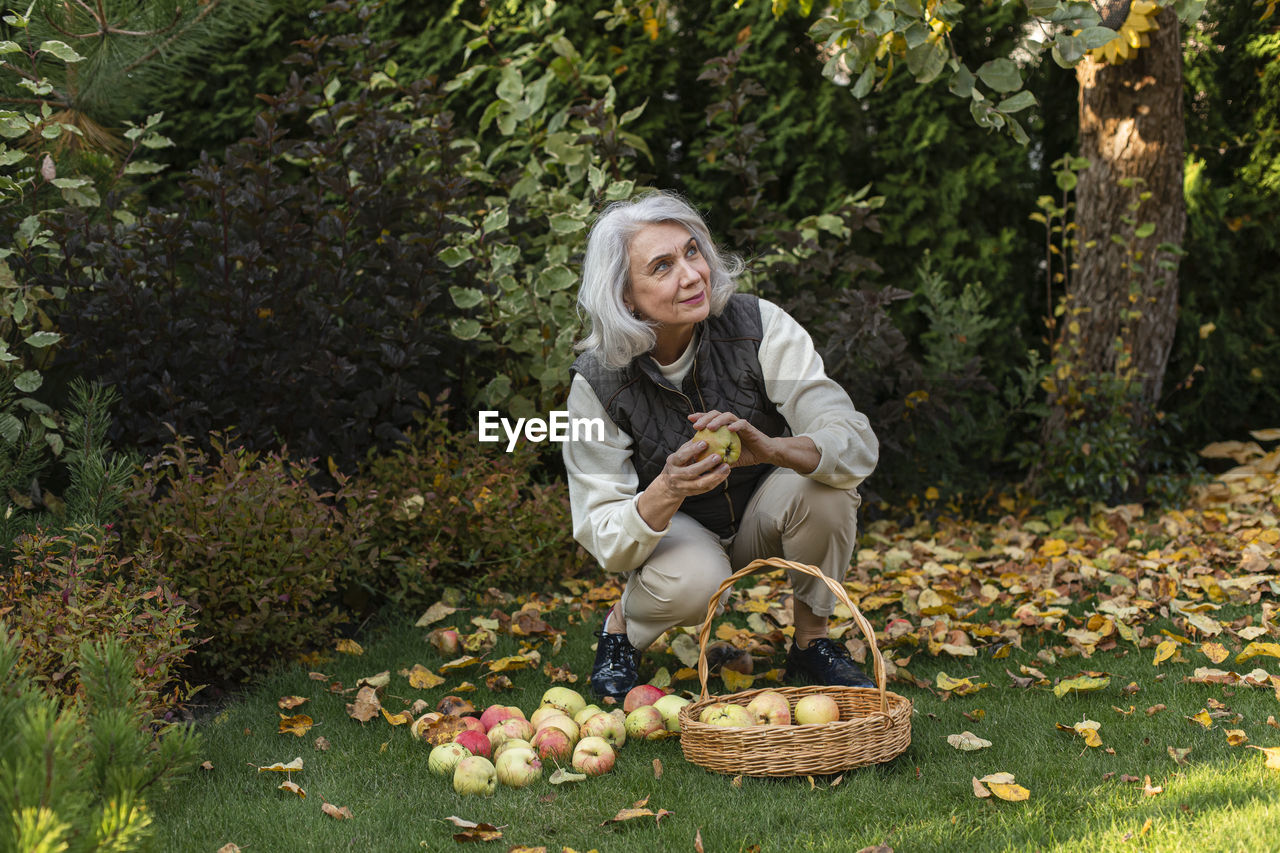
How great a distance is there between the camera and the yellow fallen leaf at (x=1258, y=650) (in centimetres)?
272

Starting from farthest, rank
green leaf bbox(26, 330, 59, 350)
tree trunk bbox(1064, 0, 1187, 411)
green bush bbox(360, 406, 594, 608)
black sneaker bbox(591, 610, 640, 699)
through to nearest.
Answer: tree trunk bbox(1064, 0, 1187, 411), green bush bbox(360, 406, 594, 608), green leaf bbox(26, 330, 59, 350), black sneaker bbox(591, 610, 640, 699)

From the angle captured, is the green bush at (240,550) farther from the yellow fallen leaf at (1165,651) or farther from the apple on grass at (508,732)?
the yellow fallen leaf at (1165,651)

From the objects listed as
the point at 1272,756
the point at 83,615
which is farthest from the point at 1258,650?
the point at 83,615

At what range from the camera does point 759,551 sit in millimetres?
2852

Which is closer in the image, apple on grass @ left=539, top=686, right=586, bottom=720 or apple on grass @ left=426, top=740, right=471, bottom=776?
apple on grass @ left=426, top=740, right=471, bottom=776

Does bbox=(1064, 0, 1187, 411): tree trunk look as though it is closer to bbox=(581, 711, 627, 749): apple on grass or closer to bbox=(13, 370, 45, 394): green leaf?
bbox=(581, 711, 627, 749): apple on grass

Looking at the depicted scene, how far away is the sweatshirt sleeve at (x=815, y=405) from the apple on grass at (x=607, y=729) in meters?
0.74

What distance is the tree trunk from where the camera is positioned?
4719mm

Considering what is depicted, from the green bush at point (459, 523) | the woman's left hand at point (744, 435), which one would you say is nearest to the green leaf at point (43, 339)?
the green bush at point (459, 523)

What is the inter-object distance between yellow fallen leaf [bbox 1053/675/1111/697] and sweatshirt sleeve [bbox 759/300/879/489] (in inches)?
27.2

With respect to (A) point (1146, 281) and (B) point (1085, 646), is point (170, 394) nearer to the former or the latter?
(B) point (1085, 646)

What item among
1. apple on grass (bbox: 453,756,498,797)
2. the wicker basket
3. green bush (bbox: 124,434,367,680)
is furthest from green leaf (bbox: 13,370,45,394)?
the wicker basket

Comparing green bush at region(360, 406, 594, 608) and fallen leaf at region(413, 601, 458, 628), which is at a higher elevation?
green bush at region(360, 406, 594, 608)

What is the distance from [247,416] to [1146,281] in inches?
152
